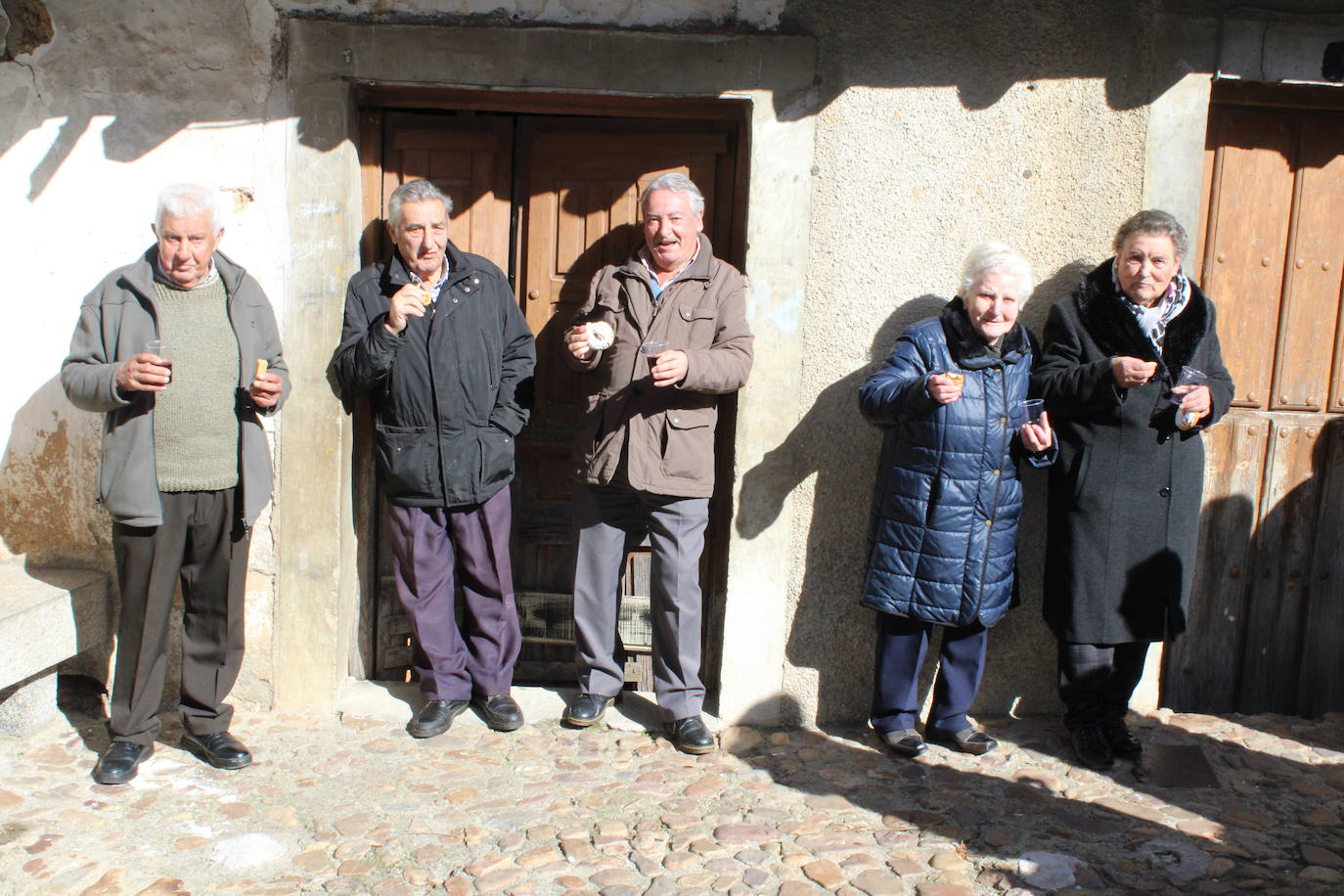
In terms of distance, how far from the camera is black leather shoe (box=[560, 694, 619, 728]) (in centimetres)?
420

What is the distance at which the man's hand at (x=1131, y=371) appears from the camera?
3.63 meters

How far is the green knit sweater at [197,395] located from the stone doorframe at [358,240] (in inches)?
17.1

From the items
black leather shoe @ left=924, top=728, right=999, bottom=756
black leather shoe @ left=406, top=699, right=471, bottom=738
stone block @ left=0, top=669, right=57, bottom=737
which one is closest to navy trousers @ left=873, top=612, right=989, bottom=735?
black leather shoe @ left=924, top=728, right=999, bottom=756

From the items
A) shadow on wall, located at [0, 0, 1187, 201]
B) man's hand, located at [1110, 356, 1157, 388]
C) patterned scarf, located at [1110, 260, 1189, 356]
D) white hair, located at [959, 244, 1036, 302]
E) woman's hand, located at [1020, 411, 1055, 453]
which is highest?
shadow on wall, located at [0, 0, 1187, 201]

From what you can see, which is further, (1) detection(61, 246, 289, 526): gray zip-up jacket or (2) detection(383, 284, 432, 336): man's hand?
(2) detection(383, 284, 432, 336): man's hand

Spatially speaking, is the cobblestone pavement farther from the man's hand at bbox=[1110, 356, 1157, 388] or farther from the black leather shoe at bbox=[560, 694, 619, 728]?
the man's hand at bbox=[1110, 356, 1157, 388]

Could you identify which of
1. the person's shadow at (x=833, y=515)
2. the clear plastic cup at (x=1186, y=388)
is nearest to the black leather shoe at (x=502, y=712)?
the person's shadow at (x=833, y=515)

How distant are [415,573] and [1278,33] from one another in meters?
3.56

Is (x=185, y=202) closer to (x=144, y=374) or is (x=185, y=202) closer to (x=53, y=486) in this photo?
(x=144, y=374)

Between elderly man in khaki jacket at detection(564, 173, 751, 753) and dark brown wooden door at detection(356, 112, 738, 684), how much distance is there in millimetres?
269

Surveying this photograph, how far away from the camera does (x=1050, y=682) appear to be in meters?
4.38

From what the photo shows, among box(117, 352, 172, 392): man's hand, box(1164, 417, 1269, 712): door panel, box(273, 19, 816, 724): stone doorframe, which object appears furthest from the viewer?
box(1164, 417, 1269, 712): door panel

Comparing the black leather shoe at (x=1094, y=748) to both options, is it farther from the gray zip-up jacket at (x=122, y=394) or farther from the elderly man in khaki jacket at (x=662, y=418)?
the gray zip-up jacket at (x=122, y=394)

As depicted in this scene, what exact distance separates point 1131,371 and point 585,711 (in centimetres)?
219
